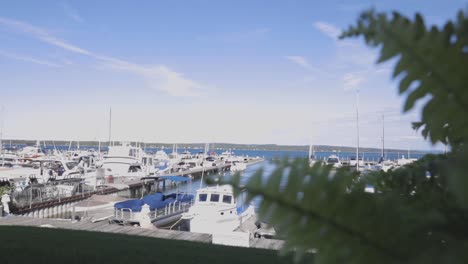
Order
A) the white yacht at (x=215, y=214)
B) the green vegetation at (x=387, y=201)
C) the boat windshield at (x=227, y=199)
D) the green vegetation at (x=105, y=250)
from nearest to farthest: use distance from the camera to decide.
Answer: the green vegetation at (x=387, y=201)
the green vegetation at (x=105, y=250)
the white yacht at (x=215, y=214)
the boat windshield at (x=227, y=199)

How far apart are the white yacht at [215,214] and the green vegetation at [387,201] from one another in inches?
713

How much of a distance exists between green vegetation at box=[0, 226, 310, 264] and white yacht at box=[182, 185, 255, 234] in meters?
8.92

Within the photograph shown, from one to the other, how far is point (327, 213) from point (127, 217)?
21539mm

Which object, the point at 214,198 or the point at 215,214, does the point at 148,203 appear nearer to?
the point at 214,198

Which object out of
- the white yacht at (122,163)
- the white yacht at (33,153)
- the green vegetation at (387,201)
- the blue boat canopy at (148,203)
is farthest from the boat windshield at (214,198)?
the white yacht at (33,153)

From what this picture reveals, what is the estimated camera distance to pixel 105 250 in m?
8.70

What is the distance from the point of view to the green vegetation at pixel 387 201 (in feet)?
3.52

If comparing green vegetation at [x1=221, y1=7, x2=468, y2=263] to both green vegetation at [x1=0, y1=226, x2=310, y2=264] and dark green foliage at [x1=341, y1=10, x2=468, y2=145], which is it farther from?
green vegetation at [x1=0, y1=226, x2=310, y2=264]

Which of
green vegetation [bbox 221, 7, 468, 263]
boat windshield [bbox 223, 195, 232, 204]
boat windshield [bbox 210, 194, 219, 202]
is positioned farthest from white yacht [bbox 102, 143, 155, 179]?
green vegetation [bbox 221, 7, 468, 263]

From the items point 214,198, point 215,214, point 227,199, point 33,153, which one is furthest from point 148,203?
point 33,153

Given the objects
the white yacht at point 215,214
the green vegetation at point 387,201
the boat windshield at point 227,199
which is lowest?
the white yacht at point 215,214

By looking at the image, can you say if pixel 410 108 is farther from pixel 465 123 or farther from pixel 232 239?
pixel 232 239

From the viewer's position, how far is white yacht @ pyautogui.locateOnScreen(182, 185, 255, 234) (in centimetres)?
1973

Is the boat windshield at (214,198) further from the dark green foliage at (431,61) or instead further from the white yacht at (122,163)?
the white yacht at (122,163)
